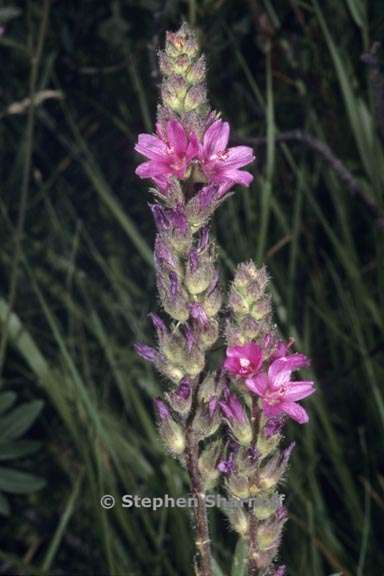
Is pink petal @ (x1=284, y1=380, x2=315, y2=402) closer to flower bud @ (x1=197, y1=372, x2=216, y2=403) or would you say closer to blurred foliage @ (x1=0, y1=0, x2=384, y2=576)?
flower bud @ (x1=197, y1=372, x2=216, y2=403)

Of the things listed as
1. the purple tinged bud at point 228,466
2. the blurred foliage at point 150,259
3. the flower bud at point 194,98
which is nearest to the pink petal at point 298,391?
the purple tinged bud at point 228,466

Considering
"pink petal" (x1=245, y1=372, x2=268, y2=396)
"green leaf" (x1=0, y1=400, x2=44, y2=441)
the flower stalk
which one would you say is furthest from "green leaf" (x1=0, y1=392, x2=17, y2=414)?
"pink petal" (x1=245, y1=372, x2=268, y2=396)

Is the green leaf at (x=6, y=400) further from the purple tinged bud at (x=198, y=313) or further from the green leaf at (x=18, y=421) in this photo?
the purple tinged bud at (x=198, y=313)

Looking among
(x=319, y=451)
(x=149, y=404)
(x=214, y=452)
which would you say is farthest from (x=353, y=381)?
(x=214, y=452)

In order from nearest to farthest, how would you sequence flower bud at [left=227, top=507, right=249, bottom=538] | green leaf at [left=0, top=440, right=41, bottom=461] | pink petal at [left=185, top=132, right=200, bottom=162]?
pink petal at [left=185, top=132, right=200, bottom=162] < flower bud at [left=227, top=507, right=249, bottom=538] < green leaf at [left=0, top=440, right=41, bottom=461]

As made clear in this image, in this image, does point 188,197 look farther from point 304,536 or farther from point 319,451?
point 319,451
